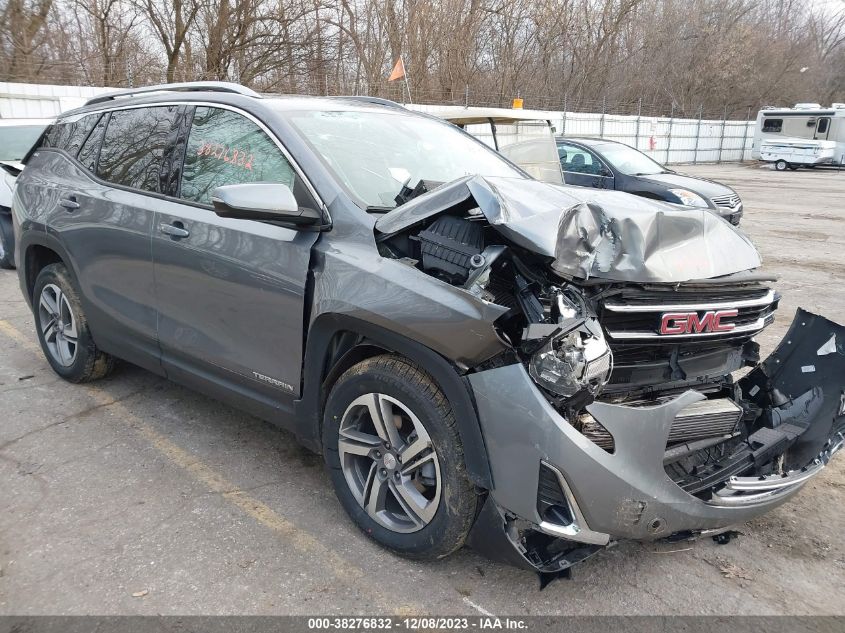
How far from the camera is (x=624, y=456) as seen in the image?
7.39ft

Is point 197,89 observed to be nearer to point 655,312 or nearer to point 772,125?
point 655,312

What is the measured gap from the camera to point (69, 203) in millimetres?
4215

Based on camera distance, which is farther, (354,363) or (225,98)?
(225,98)

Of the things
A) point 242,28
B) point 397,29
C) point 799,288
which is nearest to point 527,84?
point 397,29

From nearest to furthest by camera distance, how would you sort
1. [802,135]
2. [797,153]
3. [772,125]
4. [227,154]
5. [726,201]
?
1. [227,154]
2. [726,201]
3. [797,153]
4. [802,135]
5. [772,125]

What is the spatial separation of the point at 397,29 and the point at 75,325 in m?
22.8

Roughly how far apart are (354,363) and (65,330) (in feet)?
9.16

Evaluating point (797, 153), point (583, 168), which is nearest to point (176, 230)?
point (583, 168)

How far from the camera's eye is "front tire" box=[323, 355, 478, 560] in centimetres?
250

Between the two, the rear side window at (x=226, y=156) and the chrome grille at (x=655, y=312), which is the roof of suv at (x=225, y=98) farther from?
the chrome grille at (x=655, y=312)

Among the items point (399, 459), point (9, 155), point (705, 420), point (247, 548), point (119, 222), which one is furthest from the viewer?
point (9, 155)

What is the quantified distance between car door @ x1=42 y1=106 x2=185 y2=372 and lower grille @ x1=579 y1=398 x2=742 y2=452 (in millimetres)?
2575

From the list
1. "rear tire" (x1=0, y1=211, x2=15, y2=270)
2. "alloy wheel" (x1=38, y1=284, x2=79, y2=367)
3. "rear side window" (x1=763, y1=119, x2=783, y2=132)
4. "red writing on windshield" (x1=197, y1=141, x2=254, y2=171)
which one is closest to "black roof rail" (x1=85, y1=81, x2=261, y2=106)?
"red writing on windshield" (x1=197, y1=141, x2=254, y2=171)

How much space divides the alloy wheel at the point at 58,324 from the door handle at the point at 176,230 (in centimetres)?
141
